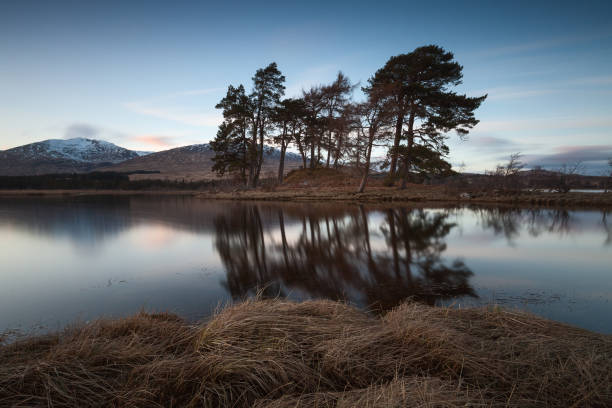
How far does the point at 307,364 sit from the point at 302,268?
4.35 meters

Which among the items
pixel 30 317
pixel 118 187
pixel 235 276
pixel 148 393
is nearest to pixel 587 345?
pixel 148 393

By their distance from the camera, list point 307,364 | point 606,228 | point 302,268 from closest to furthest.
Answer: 1. point 307,364
2. point 302,268
3. point 606,228

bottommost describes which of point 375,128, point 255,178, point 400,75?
point 255,178

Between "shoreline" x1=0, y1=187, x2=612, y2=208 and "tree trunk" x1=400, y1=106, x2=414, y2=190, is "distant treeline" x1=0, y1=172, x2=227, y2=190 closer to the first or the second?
"shoreline" x1=0, y1=187, x2=612, y2=208

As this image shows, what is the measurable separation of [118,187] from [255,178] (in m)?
41.0

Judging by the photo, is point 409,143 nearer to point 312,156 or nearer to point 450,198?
point 450,198

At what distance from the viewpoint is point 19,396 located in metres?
1.85

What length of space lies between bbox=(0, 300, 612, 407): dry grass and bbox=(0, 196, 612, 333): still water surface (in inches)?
60.1

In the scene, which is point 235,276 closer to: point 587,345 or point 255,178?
point 587,345

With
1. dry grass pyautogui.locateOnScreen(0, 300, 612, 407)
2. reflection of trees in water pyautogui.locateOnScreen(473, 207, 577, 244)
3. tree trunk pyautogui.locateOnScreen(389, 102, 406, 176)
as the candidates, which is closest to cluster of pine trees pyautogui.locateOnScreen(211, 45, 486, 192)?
tree trunk pyautogui.locateOnScreen(389, 102, 406, 176)

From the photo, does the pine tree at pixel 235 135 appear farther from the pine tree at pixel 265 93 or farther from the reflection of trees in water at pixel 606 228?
the reflection of trees in water at pixel 606 228

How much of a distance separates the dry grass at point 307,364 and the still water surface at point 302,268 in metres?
1.53

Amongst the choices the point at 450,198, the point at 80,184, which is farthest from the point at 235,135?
the point at 80,184

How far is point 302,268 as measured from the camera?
6.74 meters
